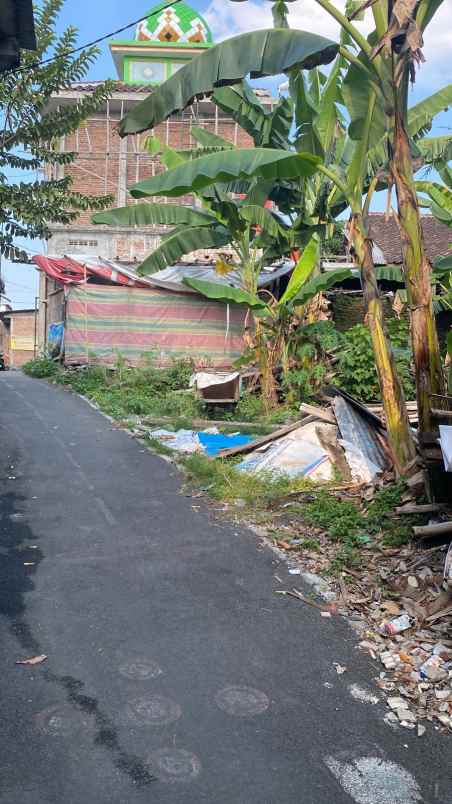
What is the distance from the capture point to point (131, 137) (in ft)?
80.0

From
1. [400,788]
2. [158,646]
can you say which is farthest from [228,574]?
[400,788]

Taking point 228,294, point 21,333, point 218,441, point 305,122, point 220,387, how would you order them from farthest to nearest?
1. point 21,333
2. point 220,387
3. point 228,294
4. point 218,441
5. point 305,122

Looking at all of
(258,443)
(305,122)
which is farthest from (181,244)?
(258,443)

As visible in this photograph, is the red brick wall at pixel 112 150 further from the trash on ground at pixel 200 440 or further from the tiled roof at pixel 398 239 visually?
the trash on ground at pixel 200 440

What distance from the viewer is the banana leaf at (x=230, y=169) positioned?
246 inches

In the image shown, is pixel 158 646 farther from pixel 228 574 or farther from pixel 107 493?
pixel 107 493

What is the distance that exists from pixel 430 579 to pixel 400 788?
2.28m

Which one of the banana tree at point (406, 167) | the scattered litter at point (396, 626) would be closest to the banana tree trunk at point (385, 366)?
the banana tree at point (406, 167)

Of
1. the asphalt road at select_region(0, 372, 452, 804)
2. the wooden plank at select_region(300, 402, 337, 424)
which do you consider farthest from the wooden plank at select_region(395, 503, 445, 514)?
the wooden plank at select_region(300, 402, 337, 424)

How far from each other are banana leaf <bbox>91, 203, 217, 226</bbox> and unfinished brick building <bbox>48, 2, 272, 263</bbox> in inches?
444

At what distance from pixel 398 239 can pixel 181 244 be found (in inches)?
374

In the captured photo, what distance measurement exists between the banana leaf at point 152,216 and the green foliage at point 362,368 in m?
3.08

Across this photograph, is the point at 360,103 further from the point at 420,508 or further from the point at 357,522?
the point at 357,522

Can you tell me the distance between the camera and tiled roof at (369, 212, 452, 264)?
18.0m
